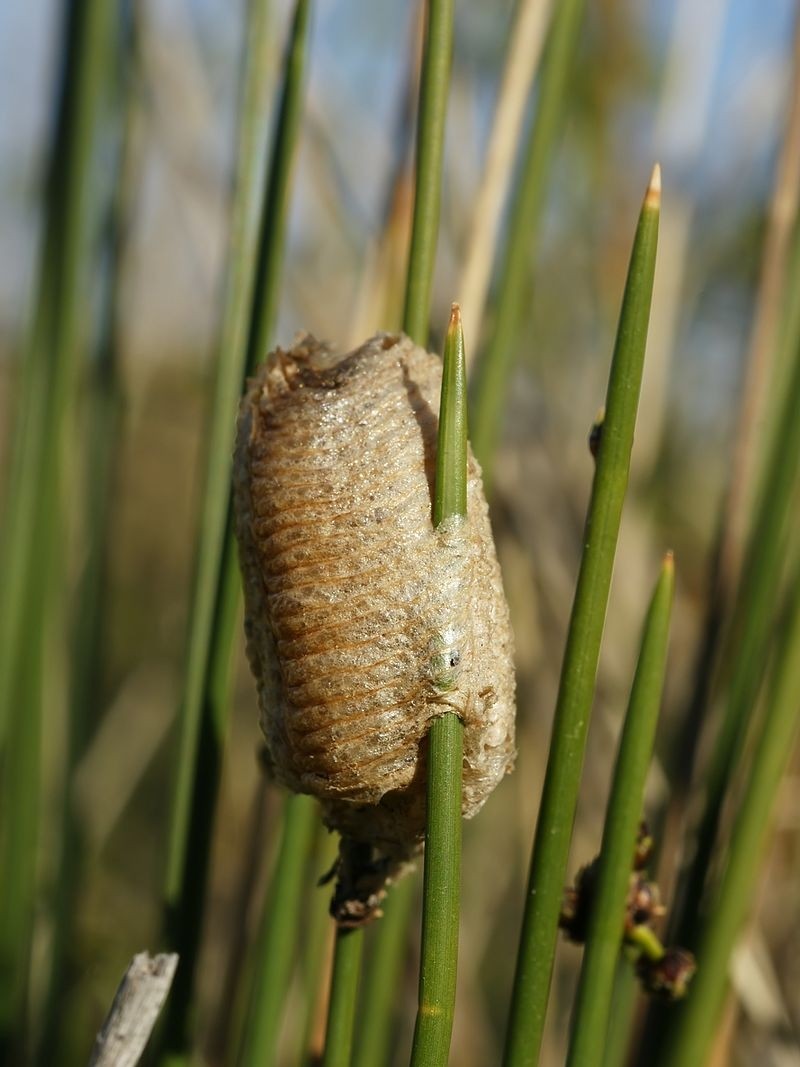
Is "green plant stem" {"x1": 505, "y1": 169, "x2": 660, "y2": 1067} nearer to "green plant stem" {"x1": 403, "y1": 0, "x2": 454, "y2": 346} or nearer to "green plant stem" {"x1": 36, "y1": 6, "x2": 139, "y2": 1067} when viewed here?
"green plant stem" {"x1": 403, "y1": 0, "x2": 454, "y2": 346}

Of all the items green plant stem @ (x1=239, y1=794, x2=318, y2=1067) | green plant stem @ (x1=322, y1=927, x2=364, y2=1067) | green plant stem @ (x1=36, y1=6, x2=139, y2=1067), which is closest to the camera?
green plant stem @ (x1=322, y1=927, x2=364, y2=1067)

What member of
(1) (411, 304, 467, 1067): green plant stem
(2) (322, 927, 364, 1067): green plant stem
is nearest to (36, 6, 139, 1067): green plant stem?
(2) (322, 927, 364, 1067): green plant stem

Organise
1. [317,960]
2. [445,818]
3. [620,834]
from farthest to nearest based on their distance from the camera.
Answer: [317,960] < [620,834] < [445,818]

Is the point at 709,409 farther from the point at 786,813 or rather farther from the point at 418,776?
the point at 418,776

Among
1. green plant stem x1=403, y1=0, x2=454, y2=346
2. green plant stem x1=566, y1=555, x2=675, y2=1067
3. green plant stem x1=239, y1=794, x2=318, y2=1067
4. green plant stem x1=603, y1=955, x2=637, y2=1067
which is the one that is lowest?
green plant stem x1=603, y1=955, x2=637, y2=1067

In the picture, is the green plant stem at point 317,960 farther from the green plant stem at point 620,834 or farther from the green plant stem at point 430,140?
the green plant stem at point 430,140

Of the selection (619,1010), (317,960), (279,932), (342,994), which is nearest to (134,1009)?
(342,994)

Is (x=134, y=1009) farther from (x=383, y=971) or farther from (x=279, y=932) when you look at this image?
(x=383, y=971)
